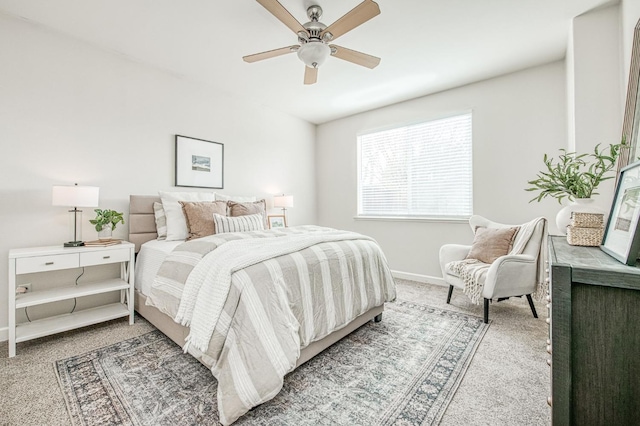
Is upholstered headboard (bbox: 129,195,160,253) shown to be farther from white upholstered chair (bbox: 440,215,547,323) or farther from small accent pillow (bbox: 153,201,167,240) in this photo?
white upholstered chair (bbox: 440,215,547,323)

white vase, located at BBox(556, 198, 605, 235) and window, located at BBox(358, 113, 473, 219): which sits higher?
window, located at BBox(358, 113, 473, 219)

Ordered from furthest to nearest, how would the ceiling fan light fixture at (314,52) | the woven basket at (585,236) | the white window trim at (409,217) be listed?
1. the white window trim at (409,217)
2. the ceiling fan light fixture at (314,52)
3. the woven basket at (585,236)

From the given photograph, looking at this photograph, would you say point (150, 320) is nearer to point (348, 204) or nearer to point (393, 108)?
point (348, 204)

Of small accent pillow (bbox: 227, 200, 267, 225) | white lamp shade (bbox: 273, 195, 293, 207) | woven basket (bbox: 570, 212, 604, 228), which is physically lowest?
woven basket (bbox: 570, 212, 604, 228)

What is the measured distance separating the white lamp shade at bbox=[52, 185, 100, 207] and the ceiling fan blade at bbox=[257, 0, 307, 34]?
203 centimetres

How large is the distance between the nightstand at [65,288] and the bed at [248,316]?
227 millimetres

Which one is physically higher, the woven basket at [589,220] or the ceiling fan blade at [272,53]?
the ceiling fan blade at [272,53]

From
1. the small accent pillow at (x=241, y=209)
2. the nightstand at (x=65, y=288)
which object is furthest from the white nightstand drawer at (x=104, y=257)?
the small accent pillow at (x=241, y=209)

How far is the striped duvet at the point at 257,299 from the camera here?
1395 mm

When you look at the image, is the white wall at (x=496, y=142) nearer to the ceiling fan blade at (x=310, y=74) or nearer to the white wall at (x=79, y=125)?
the ceiling fan blade at (x=310, y=74)

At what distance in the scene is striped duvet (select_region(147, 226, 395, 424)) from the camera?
4.58ft

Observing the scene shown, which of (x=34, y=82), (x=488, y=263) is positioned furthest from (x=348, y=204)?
(x=34, y=82)

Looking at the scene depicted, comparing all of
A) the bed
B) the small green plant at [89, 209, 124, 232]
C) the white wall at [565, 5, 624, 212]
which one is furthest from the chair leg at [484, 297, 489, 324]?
the small green plant at [89, 209, 124, 232]

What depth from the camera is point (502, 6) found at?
2.21 m
